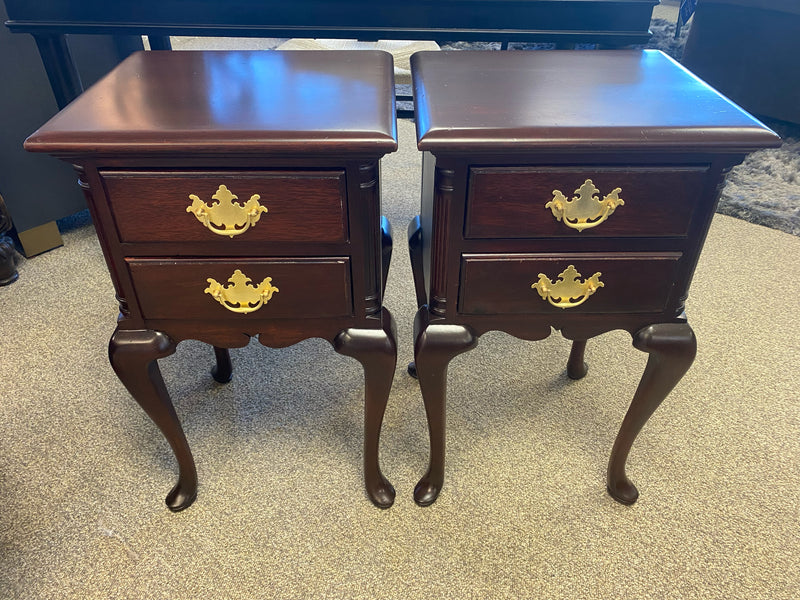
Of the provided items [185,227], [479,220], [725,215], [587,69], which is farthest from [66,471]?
[725,215]

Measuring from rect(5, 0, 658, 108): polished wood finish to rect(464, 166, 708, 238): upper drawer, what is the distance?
0.57m

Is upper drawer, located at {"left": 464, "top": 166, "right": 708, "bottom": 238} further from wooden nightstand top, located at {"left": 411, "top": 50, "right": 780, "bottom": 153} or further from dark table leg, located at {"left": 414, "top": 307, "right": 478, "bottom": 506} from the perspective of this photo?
dark table leg, located at {"left": 414, "top": 307, "right": 478, "bottom": 506}

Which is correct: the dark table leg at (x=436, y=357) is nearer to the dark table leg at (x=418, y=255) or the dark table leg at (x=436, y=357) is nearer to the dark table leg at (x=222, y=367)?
the dark table leg at (x=418, y=255)

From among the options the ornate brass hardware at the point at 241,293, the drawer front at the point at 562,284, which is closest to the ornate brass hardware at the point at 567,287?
the drawer front at the point at 562,284

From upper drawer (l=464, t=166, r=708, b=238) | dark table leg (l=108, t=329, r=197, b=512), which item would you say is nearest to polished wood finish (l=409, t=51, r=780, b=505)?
upper drawer (l=464, t=166, r=708, b=238)

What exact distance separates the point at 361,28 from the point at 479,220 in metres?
0.64

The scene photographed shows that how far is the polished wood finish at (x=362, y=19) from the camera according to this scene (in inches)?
44.2

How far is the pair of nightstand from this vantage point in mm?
666

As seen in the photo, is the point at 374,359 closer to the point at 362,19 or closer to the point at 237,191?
the point at 237,191

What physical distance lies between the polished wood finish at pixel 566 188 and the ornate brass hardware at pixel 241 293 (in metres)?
0.23

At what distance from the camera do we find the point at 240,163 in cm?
68

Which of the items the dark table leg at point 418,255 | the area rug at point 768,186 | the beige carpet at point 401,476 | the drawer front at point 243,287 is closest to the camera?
the drawer front at point 243,287

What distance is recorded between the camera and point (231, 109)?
2.35ft

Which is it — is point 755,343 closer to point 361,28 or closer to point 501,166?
point 501,166
